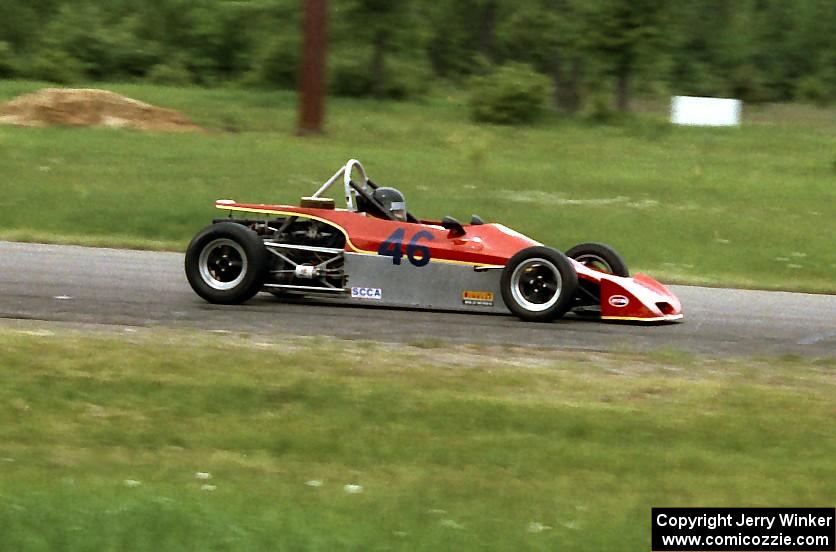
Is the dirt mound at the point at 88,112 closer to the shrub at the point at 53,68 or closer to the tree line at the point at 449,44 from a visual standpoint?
the shrub at the point at 53,68

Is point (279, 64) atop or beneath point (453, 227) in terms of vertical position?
atop

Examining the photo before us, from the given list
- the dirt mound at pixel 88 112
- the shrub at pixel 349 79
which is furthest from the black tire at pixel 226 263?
the shrub at pixel 349 79

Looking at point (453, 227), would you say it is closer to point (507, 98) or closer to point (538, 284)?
point (538, 284)

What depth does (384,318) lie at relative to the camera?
11.2 meters

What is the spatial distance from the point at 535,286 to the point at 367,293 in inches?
57.0

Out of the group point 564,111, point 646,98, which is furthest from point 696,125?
point 646,98

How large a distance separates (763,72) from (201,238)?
50393 millimetres

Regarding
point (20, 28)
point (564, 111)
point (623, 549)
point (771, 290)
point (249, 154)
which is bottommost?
point (623, 549)

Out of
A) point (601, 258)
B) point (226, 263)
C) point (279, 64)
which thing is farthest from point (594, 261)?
point (279, 64)

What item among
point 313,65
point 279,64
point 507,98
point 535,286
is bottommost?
point 535,286

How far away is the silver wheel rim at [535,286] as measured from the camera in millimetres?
10828

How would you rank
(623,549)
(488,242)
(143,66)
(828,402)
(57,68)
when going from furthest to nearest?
1. (143,66)
2. (57,68)
3. (488,242)
4. (828,402)
5. (623,549)

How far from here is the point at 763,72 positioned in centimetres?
5844

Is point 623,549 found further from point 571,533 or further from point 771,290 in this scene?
point 771,290
